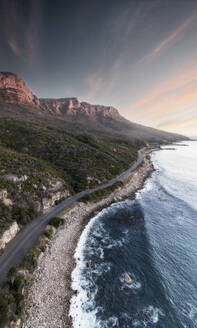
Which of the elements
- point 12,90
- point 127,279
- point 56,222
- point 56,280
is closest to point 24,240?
point 56,222

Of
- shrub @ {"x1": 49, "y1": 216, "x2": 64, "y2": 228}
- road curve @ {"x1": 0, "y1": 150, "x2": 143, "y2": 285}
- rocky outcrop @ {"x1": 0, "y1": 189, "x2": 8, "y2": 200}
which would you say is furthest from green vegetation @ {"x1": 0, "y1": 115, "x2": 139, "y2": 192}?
rocky outcrop @ {"x1": 0, "y1": 189, "x2": 8, "y2": 200}

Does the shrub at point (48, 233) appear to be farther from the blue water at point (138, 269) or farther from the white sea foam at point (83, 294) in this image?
the blue water at point (138, 269)

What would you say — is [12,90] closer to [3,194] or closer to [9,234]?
[3,194]

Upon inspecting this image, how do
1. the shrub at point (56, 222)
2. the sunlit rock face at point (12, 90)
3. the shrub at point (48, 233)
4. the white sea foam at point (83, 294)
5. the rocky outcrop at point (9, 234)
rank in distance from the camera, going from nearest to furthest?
the white sea foam at point (83, 294)
the rocky outcrop at point (9, 234)
the shrub at point (48, 233)
the shrub at point (56, 222)
the sunlit rock face at point (12, 90)

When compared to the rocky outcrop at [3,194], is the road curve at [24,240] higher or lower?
lower

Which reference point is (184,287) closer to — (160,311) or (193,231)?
(160,311)

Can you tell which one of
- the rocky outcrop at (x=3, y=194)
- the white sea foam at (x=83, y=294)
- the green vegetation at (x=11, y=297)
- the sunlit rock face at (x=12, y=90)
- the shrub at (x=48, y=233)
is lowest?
the white sea foam at (x=83, y=294)

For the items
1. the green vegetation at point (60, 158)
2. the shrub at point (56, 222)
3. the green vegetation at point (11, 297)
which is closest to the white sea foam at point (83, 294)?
the shrub at point (56, 222)
